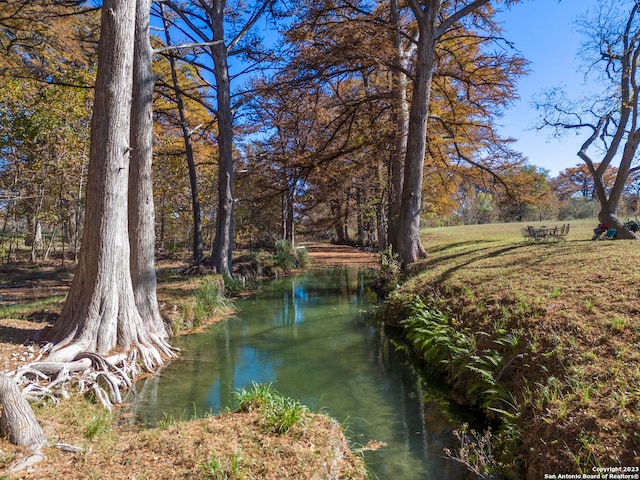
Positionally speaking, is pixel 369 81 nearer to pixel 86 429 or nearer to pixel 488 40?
pixel 488 40

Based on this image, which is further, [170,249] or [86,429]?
[170,249]

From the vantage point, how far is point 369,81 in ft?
61.1

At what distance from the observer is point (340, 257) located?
23000 mm

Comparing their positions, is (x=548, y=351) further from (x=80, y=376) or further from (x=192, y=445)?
(x=80, y=376)

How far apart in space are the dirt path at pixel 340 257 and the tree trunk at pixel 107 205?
13949mm

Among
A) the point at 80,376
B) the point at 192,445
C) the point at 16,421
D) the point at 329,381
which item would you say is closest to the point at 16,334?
the point at 80,376

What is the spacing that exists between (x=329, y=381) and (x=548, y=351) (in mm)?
2963

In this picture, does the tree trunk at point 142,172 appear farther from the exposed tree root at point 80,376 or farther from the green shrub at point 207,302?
the exposed tree root at point 80,376

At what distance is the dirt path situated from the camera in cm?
2075

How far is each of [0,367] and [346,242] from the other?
2682cm

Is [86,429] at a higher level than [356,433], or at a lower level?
higher

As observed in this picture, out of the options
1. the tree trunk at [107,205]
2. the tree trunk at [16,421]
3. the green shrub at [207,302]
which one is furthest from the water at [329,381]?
the tree trunk at [16,421]

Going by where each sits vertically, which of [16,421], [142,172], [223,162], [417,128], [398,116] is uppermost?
[398,116]

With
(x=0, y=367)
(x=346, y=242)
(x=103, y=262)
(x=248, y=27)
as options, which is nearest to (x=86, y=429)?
(x=0, y=367)
